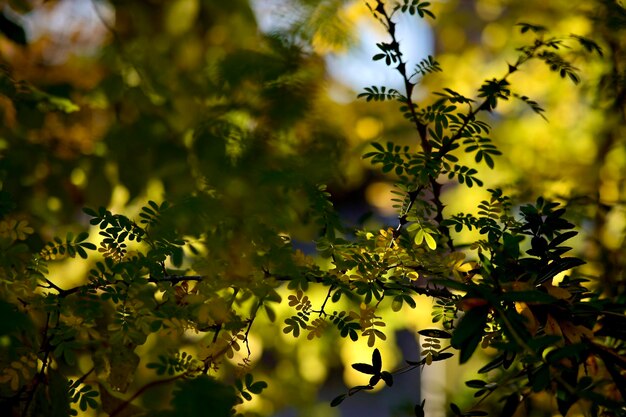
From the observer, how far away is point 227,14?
4.47ft

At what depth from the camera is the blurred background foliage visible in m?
0.79

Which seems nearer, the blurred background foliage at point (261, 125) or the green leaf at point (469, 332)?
the green leaf at point (469, 332)

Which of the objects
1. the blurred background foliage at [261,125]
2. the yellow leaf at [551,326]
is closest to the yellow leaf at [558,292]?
the yellow leaf at [551,326]

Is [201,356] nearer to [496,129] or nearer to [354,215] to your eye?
[496,129]

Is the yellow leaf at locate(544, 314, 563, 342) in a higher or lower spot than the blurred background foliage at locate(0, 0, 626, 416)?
lower

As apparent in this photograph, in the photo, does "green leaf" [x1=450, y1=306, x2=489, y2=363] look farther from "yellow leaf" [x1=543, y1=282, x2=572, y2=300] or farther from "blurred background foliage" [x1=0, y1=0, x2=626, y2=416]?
"blurred background foliage" [x1=0, y1=0, x2=626, y2=416]

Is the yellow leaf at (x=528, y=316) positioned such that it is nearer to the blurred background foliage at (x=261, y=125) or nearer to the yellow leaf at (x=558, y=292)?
the yellow leaf at (x=558, y=292)

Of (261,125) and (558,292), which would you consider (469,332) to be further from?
(261,125)

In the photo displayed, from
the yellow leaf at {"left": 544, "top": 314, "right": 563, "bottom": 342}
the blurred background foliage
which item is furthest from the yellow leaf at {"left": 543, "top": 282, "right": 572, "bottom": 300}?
the blurred background foliage

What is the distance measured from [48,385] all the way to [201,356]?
16 centimetres

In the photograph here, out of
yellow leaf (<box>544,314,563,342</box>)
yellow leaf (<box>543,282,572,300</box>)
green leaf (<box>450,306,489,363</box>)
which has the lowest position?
green leaf (<box>450,306,489,363</box>)

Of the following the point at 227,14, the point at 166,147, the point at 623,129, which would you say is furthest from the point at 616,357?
the point at 227,14

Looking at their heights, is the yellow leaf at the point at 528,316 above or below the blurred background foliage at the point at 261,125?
below

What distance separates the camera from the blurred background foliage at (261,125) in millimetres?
786
